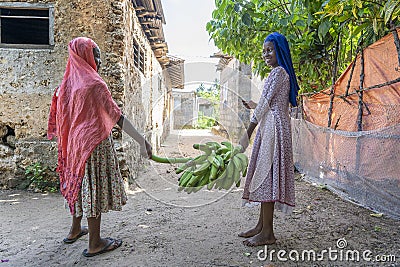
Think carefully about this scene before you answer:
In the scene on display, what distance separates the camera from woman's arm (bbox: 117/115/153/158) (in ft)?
7.38

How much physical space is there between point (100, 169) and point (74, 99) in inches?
21.6

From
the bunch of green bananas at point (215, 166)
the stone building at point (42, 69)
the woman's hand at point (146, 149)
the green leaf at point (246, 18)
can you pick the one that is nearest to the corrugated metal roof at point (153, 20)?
the stone building at point (42, 69)

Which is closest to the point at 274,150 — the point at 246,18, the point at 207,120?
the point at 207,120

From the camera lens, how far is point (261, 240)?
2311 mm

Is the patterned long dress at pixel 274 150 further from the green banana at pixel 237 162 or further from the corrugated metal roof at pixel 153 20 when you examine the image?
the corrugated metal roof at pixel 153 20

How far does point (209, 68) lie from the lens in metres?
2.97

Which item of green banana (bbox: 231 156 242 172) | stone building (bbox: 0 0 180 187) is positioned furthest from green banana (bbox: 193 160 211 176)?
stone building (bbox: 0 0 180 187)

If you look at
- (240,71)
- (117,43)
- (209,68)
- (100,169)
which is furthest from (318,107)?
(240,71)

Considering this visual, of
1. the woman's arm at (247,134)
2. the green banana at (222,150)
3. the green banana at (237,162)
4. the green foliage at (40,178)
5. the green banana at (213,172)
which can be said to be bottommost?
the green foliage at (40,178)

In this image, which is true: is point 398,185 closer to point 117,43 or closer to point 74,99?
point 74,99

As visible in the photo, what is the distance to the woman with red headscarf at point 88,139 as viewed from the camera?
6.90ft

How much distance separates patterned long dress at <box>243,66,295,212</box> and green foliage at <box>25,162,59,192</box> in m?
3.09

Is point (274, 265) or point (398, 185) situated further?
point (398, 185)

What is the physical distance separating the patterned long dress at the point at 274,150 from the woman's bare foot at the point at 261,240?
26 centimetres
